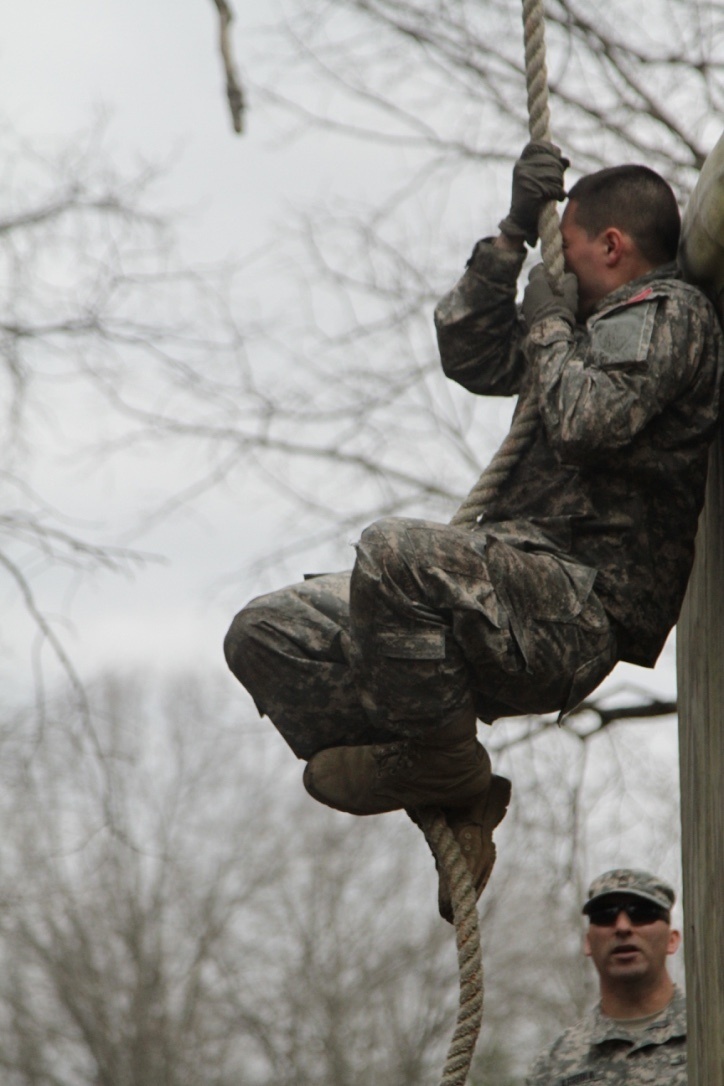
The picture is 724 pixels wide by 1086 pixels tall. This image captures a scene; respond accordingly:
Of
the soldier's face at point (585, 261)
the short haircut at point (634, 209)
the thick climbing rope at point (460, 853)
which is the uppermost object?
the short haircut at point (634, 209)

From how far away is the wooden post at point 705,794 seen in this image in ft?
12.2

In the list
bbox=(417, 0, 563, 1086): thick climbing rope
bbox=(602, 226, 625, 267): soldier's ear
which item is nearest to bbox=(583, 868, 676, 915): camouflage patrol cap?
bbox=(417, 0, 563, 1086): thick climbing rope

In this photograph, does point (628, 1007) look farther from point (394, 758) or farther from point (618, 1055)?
point (394, 758)

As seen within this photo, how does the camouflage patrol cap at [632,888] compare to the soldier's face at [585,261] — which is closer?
the soldier's face at [585,261]

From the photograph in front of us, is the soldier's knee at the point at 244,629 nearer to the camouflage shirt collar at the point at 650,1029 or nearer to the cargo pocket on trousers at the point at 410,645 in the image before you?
the cargo pocket on trousers at the point at 410,645

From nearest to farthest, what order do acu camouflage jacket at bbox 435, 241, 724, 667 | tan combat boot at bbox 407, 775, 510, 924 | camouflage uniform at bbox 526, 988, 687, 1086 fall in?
1. acu camouflage jacket at bbox 435, 241, 724, 667
2. tan combat boot at bbox 407, 775, 510, 924
3. camouflage uniform at bbox 526, 988, 687, 1086

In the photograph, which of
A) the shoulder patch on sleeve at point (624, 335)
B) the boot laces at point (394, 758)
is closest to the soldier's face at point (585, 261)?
the shoulder patch on sleeve at point (624, 335)

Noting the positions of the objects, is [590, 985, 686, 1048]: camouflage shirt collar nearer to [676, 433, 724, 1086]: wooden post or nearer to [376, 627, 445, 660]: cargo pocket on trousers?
[676, 433, 724, 1086]: wooden post

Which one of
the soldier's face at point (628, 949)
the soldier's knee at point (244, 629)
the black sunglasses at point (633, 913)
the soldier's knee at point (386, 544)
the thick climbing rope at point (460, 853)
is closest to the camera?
the soldier's knee at point (386, 544)

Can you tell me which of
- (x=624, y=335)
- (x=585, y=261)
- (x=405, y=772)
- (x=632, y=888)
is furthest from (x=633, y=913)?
(x=624, y=335)

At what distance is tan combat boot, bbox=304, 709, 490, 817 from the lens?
140 inches

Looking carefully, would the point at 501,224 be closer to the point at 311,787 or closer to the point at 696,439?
the point at 696,439

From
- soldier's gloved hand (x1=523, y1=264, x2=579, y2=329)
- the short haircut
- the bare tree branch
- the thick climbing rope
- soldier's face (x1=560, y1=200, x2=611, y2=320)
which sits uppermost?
the bare tree branch

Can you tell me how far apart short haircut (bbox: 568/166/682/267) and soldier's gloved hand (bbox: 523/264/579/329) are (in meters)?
0.16
